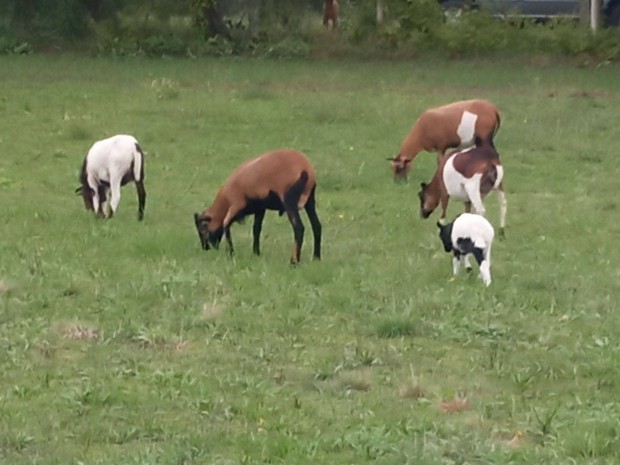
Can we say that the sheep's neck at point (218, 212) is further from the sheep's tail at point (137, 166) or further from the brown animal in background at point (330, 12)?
the brown animal in background at point (330, 12)

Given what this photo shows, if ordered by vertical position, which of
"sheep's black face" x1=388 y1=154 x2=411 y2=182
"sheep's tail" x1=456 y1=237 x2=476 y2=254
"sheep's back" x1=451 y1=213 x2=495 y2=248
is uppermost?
"sheep's back" x1=451 y1=213 x2=495 y2=248

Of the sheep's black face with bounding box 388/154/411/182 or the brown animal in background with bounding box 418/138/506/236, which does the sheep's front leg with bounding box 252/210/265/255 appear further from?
the sheep's black face with bounding box 388/154/411/182

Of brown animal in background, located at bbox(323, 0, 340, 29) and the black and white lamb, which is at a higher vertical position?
the black and white lamb

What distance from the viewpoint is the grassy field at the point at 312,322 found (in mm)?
A: 6629

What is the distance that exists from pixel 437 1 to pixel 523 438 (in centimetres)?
2248

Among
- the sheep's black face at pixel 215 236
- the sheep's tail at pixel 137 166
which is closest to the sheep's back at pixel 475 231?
the sheep's black face at pixel 215 236

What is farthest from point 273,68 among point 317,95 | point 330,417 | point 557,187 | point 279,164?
point 330,417

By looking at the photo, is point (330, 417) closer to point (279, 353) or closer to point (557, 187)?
point (279, 353)

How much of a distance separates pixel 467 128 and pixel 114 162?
448 cm

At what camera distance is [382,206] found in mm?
14047

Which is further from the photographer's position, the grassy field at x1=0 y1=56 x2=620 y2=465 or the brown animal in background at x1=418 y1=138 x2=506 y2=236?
the brown animal in background at x1=418 y1=138 x2=506 y2=236

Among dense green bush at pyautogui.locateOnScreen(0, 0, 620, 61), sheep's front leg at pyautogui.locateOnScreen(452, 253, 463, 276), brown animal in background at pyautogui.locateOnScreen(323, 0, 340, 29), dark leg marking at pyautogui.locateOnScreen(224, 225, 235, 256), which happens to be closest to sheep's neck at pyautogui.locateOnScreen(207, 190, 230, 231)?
dark leg marking at pyautogui.locateOnScreen(224, 225, 235, 256)

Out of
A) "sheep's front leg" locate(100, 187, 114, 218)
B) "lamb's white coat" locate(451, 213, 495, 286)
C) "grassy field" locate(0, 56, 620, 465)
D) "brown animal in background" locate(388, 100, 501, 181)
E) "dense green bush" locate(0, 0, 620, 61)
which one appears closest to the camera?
"grassy field" locate(0, 56, 620, 465)

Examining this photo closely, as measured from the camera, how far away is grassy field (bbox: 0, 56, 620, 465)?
21.7 ft
